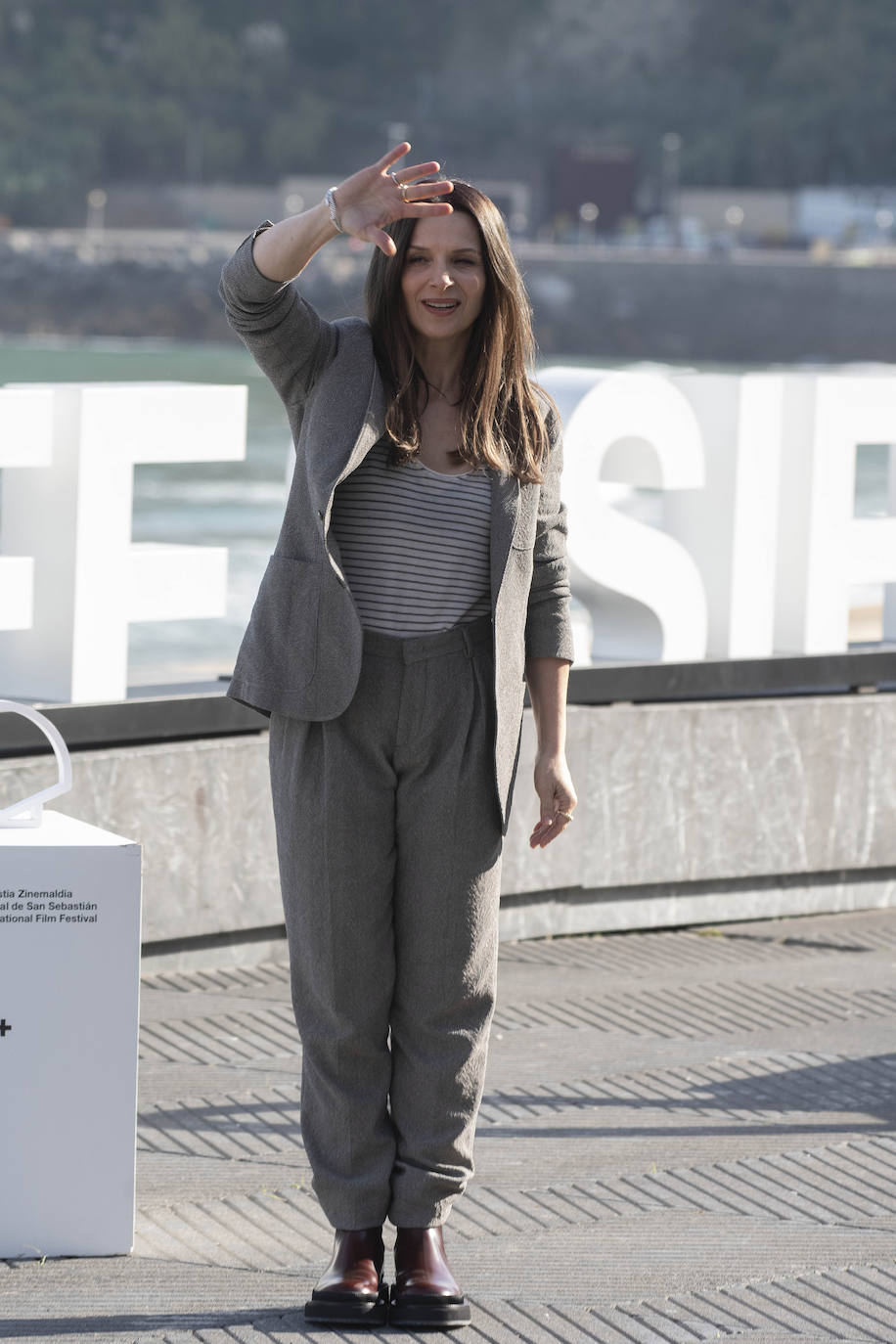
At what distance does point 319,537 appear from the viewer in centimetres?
324

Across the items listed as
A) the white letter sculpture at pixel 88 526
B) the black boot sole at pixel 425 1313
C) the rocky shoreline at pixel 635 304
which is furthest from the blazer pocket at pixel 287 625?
the rocky shoreline at pixel 635 304

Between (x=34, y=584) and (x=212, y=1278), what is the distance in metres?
2.47

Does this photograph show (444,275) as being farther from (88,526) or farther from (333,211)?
(88,526)

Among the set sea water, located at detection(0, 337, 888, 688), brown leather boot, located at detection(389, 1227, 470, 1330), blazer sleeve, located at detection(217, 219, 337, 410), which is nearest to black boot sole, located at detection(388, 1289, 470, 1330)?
brown leather boot, located at detection(389, 1227, 470, 1330)

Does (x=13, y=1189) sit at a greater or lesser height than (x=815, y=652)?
lesser

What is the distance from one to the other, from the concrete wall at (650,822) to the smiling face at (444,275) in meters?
2.34

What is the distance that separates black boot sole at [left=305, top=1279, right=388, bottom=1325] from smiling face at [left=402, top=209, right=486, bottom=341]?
152 centimetres

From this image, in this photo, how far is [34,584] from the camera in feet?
18.5

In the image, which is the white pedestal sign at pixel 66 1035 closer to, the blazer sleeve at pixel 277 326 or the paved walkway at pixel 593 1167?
the paved walkway at pixel 593 1167

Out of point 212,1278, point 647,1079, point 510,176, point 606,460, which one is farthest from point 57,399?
point 510,176

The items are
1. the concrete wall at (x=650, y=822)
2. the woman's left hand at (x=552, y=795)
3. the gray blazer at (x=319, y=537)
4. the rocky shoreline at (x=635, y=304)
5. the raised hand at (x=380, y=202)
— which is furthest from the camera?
the rocky shoreline at (x=635, y=304)

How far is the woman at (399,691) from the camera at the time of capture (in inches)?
129

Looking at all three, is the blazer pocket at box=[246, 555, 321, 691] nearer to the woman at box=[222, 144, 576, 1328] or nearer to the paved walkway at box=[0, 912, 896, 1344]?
the woman at box=[222, 144, 576, 1328]

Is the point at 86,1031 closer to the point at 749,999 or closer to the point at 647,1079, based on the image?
the point at 647,1079
